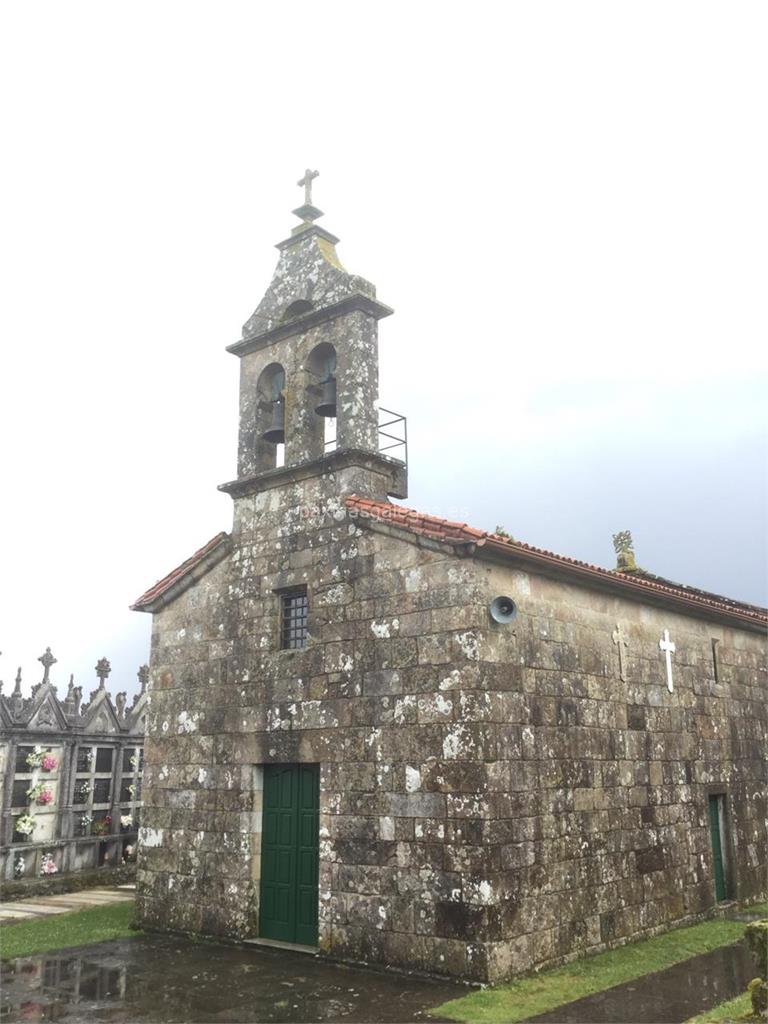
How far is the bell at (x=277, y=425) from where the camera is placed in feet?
44.5

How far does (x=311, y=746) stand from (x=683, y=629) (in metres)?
6.60

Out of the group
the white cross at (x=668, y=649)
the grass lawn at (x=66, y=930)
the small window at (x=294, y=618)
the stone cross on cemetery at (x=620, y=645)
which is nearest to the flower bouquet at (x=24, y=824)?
the grass lawn at (x=66, y=930)

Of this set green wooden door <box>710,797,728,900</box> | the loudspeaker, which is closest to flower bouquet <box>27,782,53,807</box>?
the loudspeaker

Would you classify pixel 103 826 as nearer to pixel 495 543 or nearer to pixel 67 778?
Answer: pixel 67 778

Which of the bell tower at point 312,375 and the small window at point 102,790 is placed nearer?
the bell tower at point 312,375

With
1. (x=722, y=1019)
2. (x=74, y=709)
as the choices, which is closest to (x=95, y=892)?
(x=74, y=709)

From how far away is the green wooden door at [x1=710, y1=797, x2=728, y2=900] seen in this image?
45.5ft

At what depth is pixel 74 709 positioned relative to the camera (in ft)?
57.0

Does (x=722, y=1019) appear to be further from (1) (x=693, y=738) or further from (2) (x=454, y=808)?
(1) (x=693, y=738)

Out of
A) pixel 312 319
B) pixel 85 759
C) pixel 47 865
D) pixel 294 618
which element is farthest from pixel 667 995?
pixel 85 759

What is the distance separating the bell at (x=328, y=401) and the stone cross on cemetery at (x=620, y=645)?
5306 mm

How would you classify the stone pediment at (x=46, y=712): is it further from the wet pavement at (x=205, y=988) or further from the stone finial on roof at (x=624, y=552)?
the stone finial on roof at (x=624, y=552)

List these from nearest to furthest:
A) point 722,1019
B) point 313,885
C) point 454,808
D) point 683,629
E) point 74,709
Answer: point 722,1019
point 454,808
point 313,885
point 683,629
point 74,709

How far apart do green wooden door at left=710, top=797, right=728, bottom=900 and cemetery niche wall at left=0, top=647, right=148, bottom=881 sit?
11476 mm
